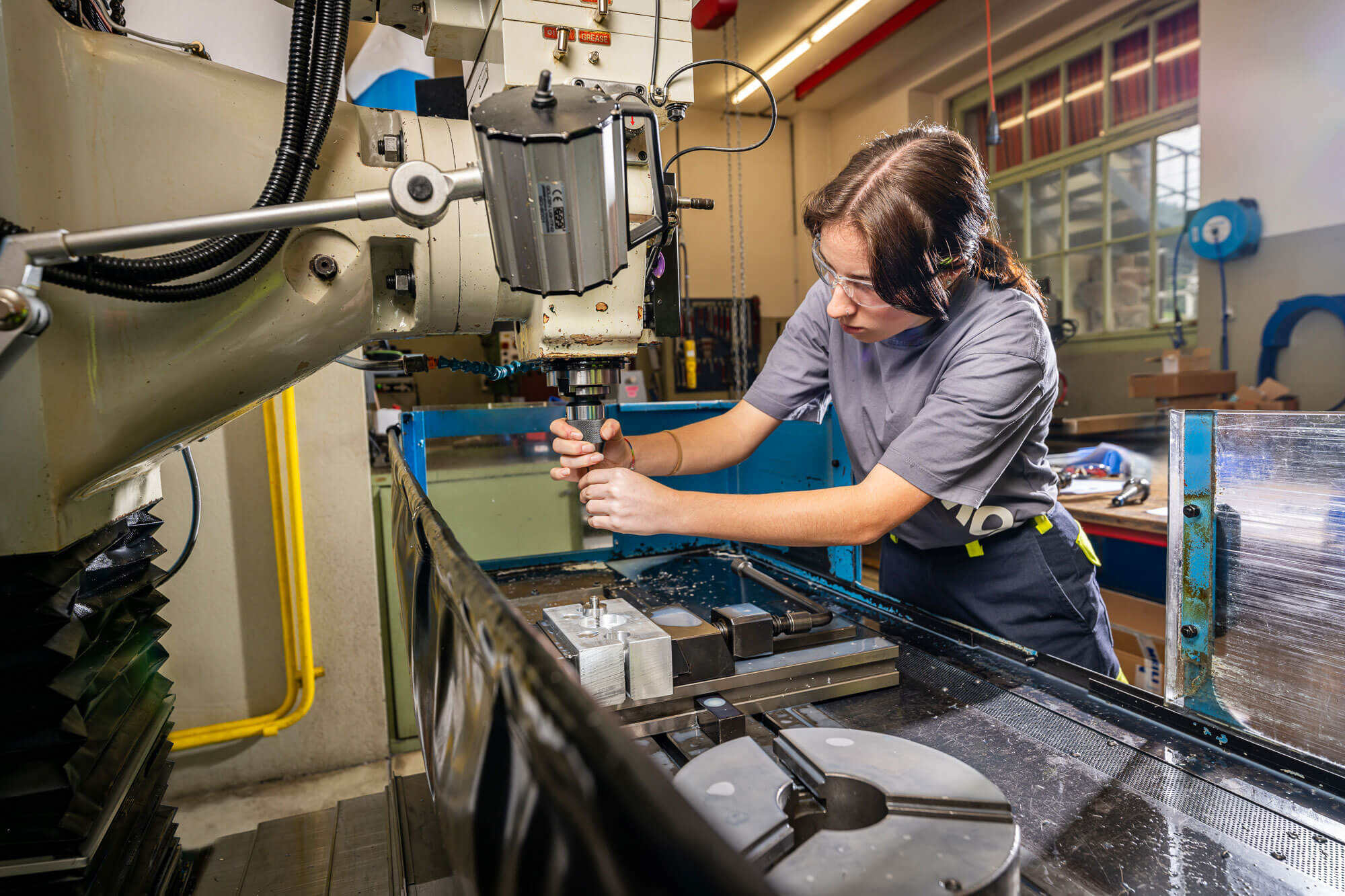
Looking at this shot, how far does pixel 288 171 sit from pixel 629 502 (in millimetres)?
513

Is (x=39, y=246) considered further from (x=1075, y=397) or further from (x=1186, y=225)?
(x=1075, y=397)

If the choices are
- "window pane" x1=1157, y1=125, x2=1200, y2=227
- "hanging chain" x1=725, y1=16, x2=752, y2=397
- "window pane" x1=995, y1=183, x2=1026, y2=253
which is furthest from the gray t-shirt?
"window pane" x1=995, y1=183, x2=1026, y2=253

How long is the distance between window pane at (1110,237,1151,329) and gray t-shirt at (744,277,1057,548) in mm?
3788

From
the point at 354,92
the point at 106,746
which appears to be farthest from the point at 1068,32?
the point at 106,746

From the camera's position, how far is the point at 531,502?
2.21 metres

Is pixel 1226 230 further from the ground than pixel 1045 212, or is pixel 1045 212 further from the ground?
pixel 1045 212

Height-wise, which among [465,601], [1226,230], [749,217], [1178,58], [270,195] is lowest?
[465,601]

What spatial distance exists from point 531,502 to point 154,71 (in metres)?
1.67

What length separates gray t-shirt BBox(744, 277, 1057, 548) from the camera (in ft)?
3.02

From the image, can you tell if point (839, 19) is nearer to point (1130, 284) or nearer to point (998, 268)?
point (1130, 284)

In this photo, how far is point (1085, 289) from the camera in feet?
14.9

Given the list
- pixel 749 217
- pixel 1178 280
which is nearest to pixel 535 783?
pixel 1178 280

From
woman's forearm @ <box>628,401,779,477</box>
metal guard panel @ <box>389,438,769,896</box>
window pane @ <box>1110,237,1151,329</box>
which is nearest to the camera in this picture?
metal guard panel @ <box>389,438,769,896</box>

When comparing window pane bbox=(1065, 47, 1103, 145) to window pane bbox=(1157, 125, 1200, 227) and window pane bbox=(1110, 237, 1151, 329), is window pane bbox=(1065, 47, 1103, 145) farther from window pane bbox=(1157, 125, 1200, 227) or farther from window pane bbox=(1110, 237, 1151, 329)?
window pane bbox=(1110, 237, 1151, 329)
